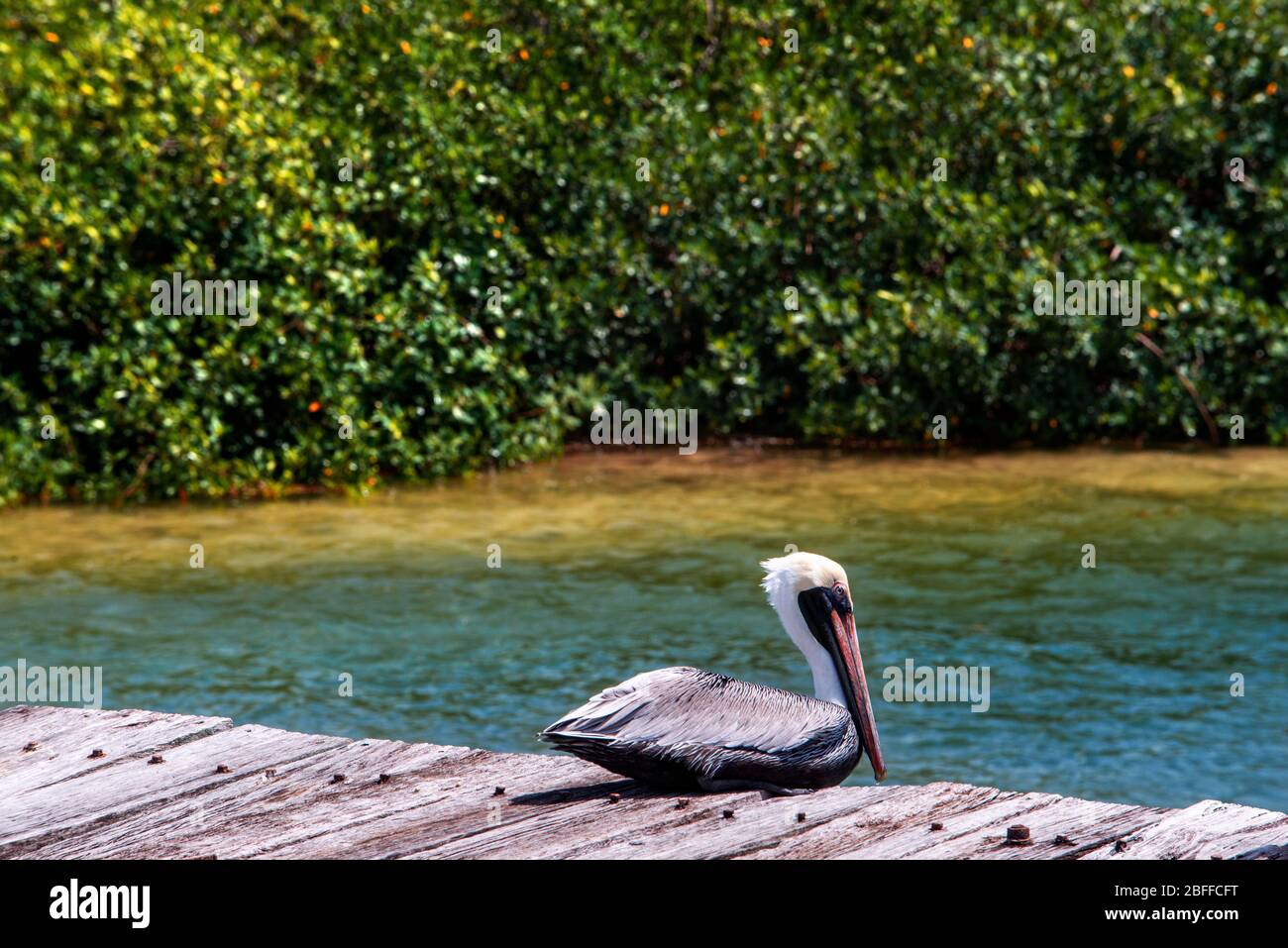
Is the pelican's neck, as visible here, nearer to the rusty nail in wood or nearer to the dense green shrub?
the rusty nail in wood

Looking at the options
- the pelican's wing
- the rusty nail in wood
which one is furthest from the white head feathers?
the rusty nail in wood

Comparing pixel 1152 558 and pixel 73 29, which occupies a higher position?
pixel 73 29

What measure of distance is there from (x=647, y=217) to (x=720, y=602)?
5.51 m

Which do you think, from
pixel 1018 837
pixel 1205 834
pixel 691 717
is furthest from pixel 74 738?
pixel 1205 834

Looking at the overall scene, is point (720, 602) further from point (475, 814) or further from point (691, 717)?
point (475, 814)

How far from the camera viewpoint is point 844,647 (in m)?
4.74

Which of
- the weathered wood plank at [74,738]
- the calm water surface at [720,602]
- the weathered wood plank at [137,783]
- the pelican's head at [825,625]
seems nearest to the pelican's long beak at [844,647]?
the pelican's head at [825,625]

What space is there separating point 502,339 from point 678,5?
138 inches

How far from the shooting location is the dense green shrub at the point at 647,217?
1235 cm

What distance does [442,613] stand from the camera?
9.27 meters

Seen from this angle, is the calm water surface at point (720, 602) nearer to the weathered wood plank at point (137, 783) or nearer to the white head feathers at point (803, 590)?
the white head feathers at point (803, 590)

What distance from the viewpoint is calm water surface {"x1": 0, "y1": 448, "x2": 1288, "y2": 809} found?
23.9 feet
